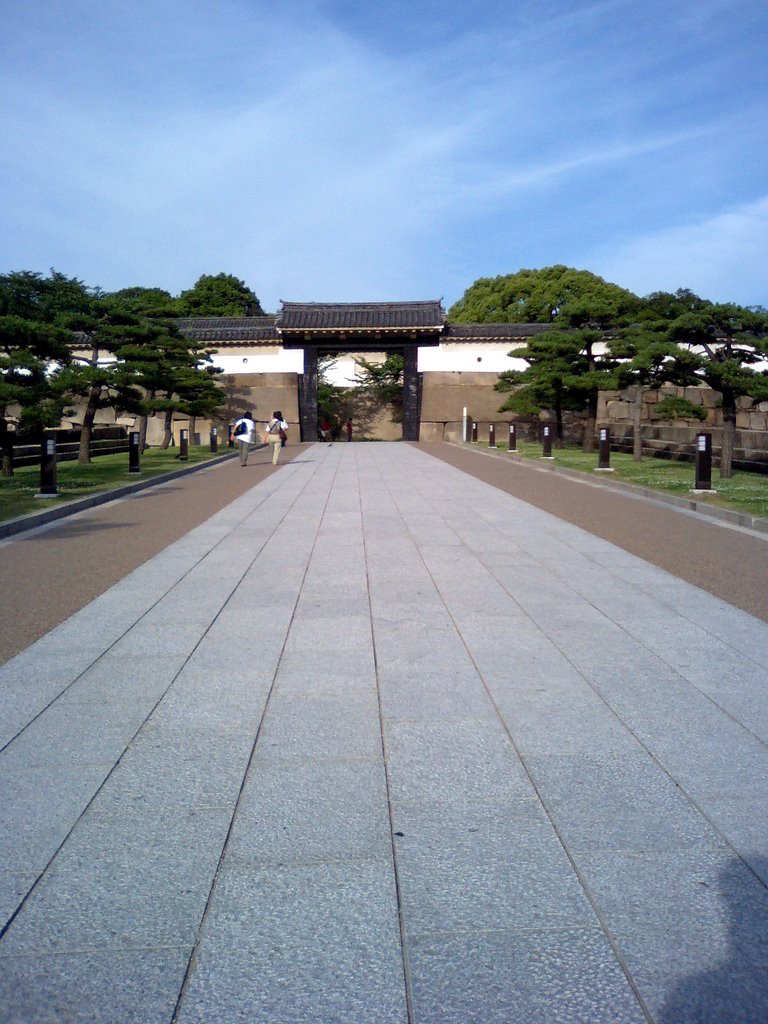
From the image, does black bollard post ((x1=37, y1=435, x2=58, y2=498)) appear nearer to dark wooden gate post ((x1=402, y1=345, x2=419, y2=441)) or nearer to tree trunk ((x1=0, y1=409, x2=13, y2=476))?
tree trunk ((x1=0, y1=409, x2=13, y2=476))

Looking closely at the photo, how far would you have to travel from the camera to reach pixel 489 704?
4918mm

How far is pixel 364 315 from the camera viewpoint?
41.1 meters

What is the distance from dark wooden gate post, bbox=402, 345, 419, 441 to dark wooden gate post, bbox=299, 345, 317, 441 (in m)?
3.82

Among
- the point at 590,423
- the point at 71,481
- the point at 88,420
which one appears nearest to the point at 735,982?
the point at 71,481

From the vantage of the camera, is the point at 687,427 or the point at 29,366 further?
the point at 687,427

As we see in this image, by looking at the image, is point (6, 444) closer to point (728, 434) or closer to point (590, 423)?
point (728, 434)

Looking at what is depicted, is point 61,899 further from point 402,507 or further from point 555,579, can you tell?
point 402,507

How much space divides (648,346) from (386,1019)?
17.6 metres

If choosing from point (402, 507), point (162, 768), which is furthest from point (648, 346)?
point (162, 768)

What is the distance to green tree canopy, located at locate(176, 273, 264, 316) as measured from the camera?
190 ft

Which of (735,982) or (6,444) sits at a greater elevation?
(6,444)

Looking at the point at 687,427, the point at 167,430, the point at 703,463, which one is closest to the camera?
the point at 703,463

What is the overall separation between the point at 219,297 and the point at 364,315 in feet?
68.4

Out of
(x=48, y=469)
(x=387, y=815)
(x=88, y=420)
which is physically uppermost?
(x=88, y=420)
